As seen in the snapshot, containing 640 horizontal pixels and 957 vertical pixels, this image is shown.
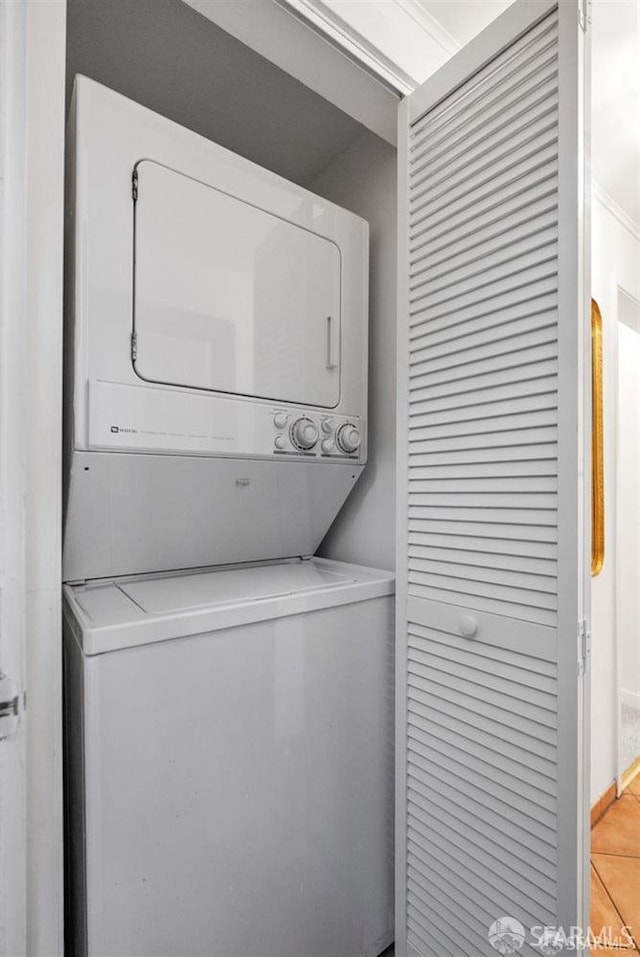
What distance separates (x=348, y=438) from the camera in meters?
1.79

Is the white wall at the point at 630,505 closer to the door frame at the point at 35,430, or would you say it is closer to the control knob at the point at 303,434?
the control knob at the point at 303,434

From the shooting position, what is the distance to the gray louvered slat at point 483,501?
1.19 m

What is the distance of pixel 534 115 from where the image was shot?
1205mm

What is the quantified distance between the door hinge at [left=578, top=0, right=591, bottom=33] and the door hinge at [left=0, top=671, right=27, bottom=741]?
1.81m

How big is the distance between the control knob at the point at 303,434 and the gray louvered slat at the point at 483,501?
31 centimetres

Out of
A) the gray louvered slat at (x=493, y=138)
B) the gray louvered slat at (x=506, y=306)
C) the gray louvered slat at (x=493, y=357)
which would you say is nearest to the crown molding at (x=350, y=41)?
the gray louvered slat at (x=493, y=138)

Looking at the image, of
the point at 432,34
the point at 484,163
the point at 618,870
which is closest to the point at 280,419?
the point at 484,163

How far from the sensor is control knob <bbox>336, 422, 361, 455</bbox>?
1775mm

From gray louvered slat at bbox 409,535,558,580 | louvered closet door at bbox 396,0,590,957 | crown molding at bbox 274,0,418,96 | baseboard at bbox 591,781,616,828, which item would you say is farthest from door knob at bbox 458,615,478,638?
baseboard at bbox 591,781,616,828

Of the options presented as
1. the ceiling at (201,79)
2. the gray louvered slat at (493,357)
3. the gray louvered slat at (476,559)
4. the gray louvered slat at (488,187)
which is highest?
the ceiling at (201,79)

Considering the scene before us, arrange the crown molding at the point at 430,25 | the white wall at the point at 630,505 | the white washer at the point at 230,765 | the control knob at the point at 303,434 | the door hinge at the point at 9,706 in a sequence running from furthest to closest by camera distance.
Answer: the white wall at the point at 630,505, the control knob at the point at 303,434, the crown molding at the point at 430,25, the white washer at the point at 230,765, the door hinge at the point at 9,706

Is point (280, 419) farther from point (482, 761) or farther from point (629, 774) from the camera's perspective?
point (629, 774)

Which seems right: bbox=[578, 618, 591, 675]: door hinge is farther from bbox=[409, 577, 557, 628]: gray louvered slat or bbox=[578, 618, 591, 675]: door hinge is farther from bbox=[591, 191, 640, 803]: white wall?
bbox=[591, 191, 640, 803]: white wall

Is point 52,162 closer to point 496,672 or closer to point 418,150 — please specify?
point 418,150
